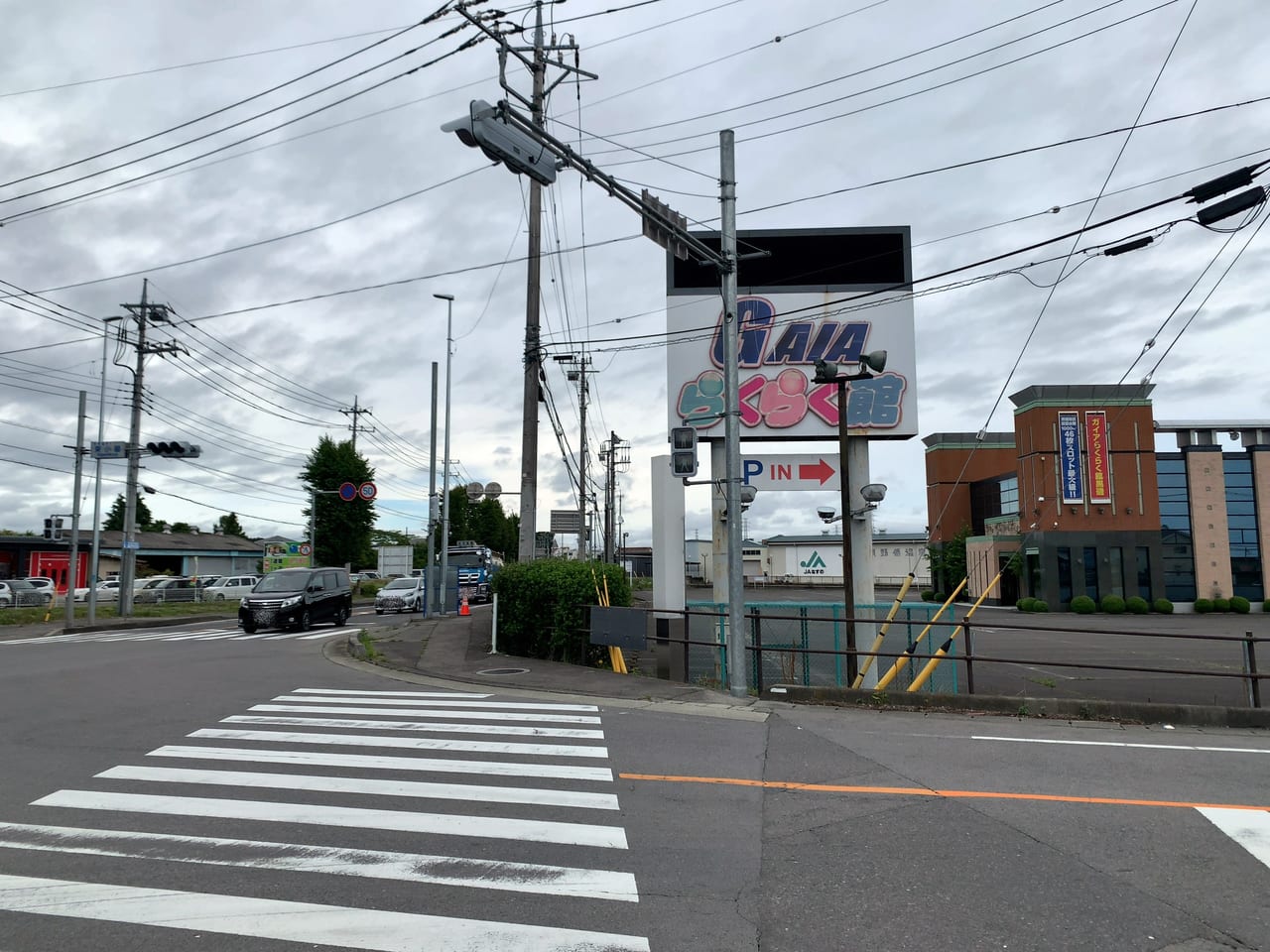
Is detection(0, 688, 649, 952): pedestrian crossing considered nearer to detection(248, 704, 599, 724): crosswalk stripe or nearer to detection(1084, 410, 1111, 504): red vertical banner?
detection(248, 704, 599, 724): crosswalk stripe

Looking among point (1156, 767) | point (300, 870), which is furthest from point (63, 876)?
point (1156, 767)

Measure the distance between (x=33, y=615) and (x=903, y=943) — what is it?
3923 centimetres

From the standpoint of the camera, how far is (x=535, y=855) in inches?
217

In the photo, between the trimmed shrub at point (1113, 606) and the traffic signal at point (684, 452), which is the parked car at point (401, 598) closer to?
the traffic signal at point (684, 452)

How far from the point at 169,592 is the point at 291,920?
47417 mm

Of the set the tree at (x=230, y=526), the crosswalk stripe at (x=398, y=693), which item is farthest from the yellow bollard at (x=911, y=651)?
the tree at (x=230, y=526)

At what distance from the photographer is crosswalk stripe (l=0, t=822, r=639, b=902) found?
503 centimetres

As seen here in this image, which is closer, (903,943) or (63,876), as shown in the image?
(903,943)

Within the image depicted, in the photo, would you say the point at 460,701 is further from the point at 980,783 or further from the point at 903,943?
the point at 903,943

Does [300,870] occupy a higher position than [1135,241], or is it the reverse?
[1135,241]

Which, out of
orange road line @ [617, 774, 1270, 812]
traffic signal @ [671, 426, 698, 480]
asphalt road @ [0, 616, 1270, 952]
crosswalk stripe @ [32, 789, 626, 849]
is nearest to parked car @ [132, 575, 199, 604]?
asphalt road @ [0, 616, 1270, 952]

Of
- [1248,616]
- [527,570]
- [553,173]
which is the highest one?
[553,173]

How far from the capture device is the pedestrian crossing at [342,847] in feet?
14.8

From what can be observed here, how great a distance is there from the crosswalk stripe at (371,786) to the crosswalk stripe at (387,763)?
0.44 metres
